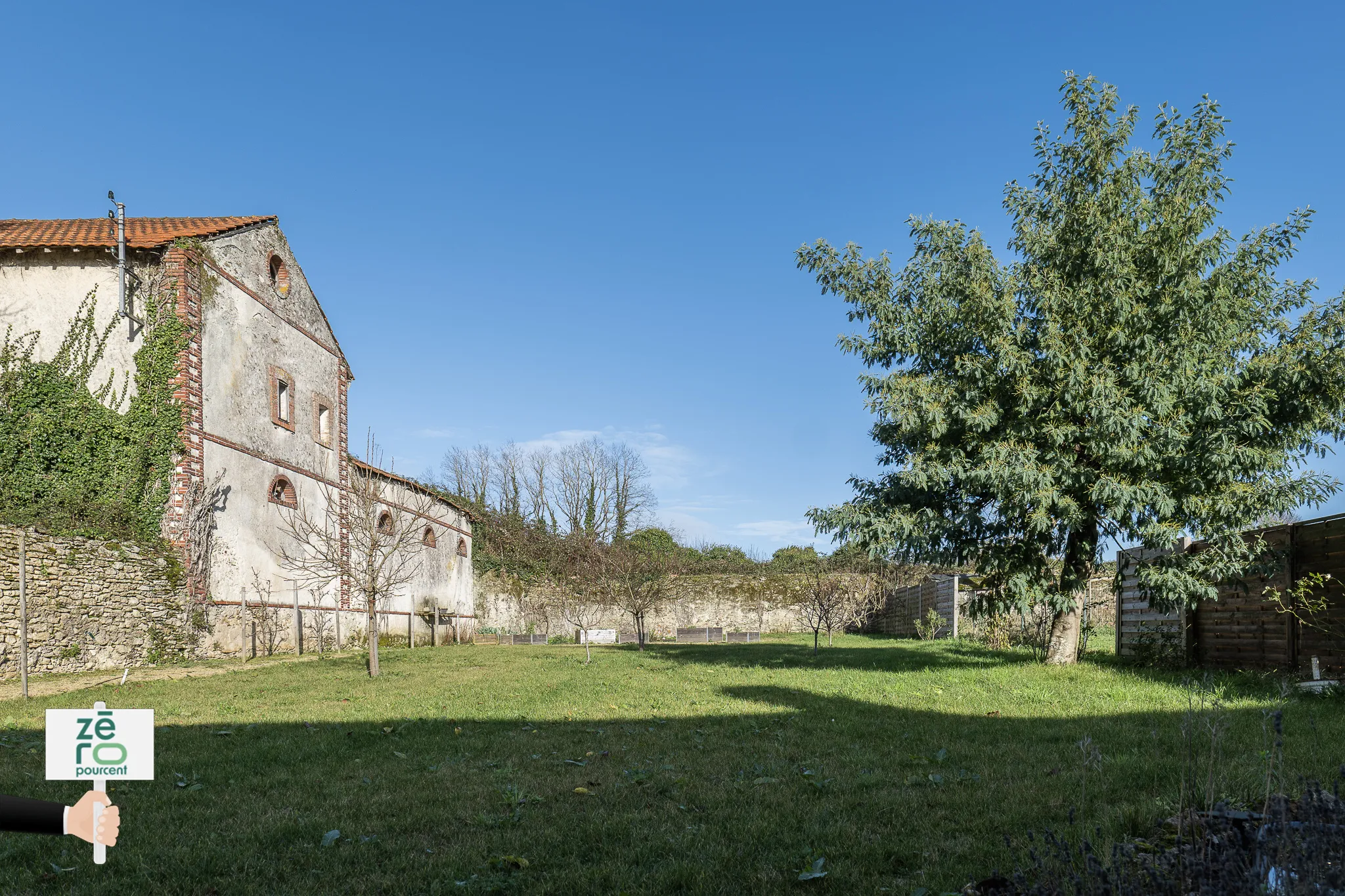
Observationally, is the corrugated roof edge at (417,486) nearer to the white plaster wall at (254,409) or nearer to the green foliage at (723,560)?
the white plaster wall at (254,409)

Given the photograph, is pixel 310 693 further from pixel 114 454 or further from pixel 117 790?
pixel 114 454

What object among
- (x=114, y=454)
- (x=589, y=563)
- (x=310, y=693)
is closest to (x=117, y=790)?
(x=310, y=693)

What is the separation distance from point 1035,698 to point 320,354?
20.8 meters

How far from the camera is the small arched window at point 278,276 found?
22.0 metres

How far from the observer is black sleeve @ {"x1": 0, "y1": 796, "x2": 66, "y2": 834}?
1.78m

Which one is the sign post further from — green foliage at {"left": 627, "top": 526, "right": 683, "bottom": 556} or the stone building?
green foliage at {"left": 627, "top": 526, "right": 683, "bottom": 556}

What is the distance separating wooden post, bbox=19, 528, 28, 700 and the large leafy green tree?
38.2 ft

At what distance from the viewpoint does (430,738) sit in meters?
8.07

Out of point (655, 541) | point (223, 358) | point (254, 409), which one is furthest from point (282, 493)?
point (655, 541)

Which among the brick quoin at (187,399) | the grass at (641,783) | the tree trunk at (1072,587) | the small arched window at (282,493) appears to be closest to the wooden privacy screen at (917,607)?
the tree trunk at (1072,587)

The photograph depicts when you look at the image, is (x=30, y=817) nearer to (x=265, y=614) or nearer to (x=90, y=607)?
(x=90, y=607)

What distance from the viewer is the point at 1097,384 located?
37.6ft

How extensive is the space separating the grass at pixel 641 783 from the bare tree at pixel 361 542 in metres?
4.80

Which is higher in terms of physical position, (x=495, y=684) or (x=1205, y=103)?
(x=1205, y=103)
